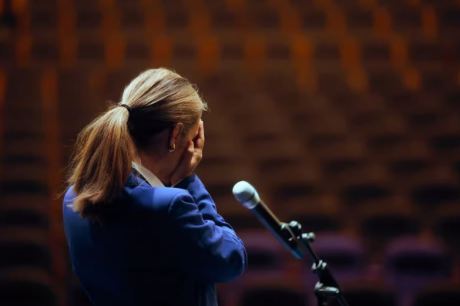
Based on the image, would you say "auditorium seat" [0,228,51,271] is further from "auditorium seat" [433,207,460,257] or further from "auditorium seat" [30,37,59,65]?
"auditorium seat" [30,37,59,65]

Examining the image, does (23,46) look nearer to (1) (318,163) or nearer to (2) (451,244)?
(1) (318,163)

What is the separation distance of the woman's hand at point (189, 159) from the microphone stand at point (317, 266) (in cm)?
6

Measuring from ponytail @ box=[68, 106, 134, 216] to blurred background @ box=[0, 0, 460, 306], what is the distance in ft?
1.86

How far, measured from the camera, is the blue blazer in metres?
0.33

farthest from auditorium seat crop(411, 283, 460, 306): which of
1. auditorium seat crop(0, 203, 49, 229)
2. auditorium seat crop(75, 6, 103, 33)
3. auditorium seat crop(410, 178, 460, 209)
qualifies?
auditorium seat crop(75, 6, 103, 33)

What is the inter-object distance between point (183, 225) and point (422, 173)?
1135 mm

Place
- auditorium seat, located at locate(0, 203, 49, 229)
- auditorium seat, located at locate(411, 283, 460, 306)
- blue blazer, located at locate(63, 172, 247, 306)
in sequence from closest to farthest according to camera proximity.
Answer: blue blazer, located at locate(63, 172, 247, 306) < auditorium seat, located at locate(411, 283, 460, 306) < auditorium seat, located at locate(0, 203, 49, 229)

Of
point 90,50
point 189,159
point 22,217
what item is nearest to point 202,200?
point 189,159

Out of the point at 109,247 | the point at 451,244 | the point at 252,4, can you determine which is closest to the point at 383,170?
the point at 451,244

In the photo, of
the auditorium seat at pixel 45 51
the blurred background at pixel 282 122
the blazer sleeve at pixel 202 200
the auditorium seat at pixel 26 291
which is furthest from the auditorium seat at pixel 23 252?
the auditorium seat at pixel 45 51

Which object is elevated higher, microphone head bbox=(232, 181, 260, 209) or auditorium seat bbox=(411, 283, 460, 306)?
microphone head bbox=(232, 181, 260, 209)

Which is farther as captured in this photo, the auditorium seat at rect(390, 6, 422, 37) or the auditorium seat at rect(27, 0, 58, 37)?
the auditorium seat at rect(390, 6, 422, 37)

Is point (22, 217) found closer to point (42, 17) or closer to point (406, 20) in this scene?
point (42, 17)

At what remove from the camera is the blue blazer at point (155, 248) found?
0.33 meters
